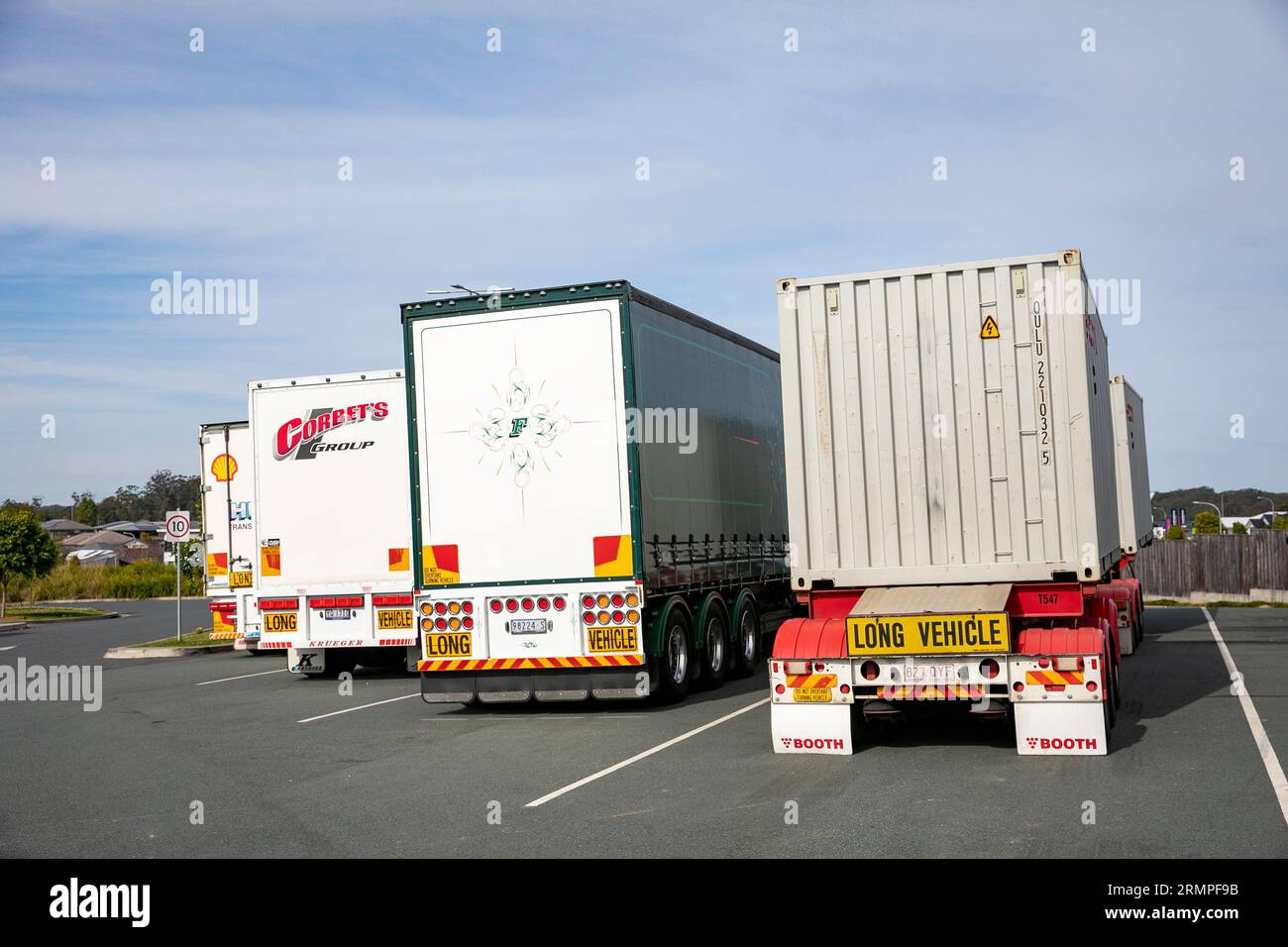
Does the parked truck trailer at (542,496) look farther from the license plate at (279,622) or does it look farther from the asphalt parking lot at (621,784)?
the license plate at (279,622)

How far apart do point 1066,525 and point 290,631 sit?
1117 cm

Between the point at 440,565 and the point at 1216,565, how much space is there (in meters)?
29.0

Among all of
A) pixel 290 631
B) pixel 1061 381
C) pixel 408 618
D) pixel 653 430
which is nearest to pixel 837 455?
pixel 1061 381

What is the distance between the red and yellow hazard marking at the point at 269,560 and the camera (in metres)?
18.0

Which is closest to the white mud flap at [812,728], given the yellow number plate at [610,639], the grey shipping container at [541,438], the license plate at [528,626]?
the yellow number plate at [610,639]

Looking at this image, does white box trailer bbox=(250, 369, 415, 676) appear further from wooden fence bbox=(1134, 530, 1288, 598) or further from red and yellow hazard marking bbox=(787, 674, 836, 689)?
wooden fence bbox=(1134, 530, 1288, 598)

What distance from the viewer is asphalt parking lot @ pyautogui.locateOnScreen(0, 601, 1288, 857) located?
7.52 m

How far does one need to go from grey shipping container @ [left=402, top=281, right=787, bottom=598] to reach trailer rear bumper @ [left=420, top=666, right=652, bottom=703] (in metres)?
0.95

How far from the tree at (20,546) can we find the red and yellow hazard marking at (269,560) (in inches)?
1311

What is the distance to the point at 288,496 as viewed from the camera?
18.0m

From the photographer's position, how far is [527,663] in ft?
44.7

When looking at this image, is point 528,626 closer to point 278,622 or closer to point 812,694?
point 812,694
